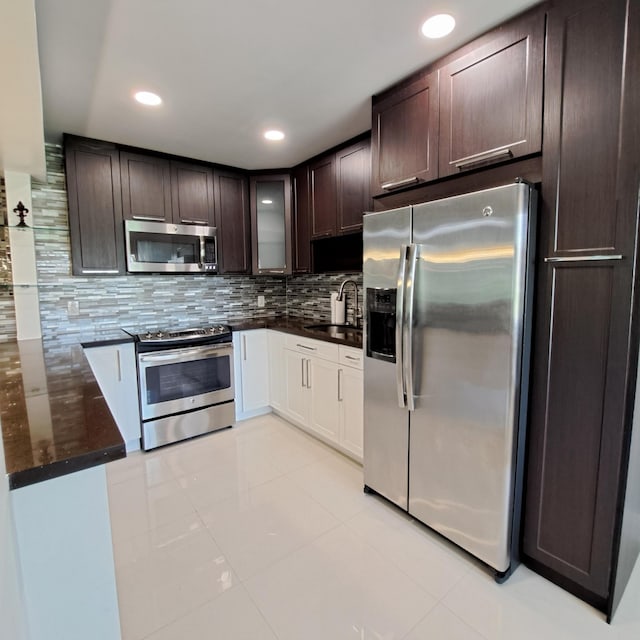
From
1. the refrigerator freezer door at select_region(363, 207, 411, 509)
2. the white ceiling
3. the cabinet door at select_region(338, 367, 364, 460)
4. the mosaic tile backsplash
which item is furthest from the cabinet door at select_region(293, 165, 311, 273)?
the refrigerator freezer door at select_region(363, 207, 411, 509)

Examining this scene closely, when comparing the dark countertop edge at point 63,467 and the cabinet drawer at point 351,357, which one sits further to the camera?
the cabinet drawer at point 351,357

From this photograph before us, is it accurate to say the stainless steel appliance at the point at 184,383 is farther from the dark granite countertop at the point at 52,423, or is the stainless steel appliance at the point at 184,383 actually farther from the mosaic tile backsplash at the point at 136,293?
the dark granite countertop at the point at 52,423

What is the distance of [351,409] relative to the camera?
251 centimetres

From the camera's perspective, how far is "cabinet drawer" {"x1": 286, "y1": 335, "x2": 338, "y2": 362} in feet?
8.60

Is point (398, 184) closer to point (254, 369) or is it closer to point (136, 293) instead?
point (254, 369)

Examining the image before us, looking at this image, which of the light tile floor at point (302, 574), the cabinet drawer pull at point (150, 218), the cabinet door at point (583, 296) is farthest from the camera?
the cabinet drawer pull at point (150, 218)

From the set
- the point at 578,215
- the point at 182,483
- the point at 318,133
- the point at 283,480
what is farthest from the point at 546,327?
the point at 182,483

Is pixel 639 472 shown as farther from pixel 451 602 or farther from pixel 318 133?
pixel 318 133

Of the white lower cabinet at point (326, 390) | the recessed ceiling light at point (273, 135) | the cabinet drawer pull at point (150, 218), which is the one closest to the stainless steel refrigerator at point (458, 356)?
the white lower cabinet at point (326, 390)

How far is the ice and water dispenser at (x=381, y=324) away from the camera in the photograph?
→ 6.47 feet

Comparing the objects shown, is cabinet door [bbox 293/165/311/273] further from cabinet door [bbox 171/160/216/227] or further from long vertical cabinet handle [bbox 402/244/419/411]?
long vertical cabinet handle [bbox 402/244/419/411]

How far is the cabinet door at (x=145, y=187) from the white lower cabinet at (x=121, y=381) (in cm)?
107

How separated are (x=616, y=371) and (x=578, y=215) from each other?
60 centimetres

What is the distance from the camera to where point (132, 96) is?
210cm
